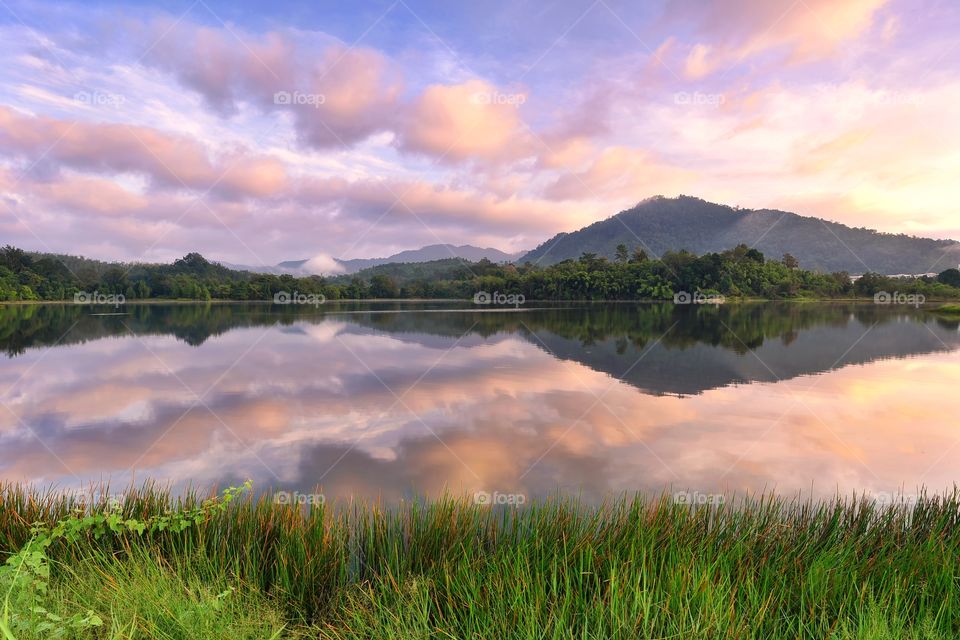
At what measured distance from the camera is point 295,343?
34875mm

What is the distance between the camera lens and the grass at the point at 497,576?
4090 millimetres

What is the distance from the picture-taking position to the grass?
4090 mm

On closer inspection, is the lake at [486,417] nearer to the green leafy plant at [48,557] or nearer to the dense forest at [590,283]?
the green leafy plant at [48,557]

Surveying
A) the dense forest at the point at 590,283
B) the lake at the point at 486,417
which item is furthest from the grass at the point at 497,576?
the dense forest at the point at 590,283

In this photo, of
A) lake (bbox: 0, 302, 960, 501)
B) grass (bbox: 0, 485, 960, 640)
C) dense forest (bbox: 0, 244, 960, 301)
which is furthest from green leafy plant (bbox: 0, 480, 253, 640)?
dense forest (bbox: 0, 244, 960, 301)

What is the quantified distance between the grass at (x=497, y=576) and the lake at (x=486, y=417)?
8.84 feet

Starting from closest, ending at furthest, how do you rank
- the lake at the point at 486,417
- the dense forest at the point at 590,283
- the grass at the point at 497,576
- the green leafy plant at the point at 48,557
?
the green leafy plant at the point at 48,557
the grass at the point at 497,576
the lake at the point at 486,417
the dense forest at the point at 590,283

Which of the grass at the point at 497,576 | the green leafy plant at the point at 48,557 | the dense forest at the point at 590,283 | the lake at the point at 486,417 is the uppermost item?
the dense forest at the point at 590,283

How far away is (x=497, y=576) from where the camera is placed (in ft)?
16.0

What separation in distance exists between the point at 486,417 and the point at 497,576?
1073cm

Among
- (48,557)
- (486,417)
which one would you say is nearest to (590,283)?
(486,417)

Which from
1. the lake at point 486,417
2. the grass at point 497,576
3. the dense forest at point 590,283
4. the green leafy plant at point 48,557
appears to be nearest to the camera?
the green leafy plant at point 48,557

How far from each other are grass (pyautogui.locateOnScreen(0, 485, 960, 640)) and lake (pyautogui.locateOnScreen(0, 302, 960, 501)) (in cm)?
269

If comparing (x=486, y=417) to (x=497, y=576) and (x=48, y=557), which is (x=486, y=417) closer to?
(x=497, y=576)
